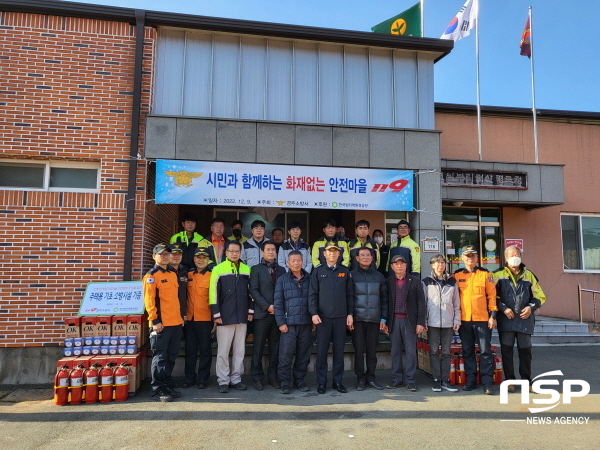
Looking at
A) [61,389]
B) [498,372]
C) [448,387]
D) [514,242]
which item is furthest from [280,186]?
[514,242]

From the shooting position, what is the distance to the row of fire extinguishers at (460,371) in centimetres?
616

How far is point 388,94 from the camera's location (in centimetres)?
834

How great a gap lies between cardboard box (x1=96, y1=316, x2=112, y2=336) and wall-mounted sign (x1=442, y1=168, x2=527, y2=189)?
7807 millimetres

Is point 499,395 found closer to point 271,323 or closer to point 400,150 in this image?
point 271,323

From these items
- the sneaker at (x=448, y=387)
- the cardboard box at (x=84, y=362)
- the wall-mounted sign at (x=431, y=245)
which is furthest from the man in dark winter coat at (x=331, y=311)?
the cardboard box at (x=84, y=362)

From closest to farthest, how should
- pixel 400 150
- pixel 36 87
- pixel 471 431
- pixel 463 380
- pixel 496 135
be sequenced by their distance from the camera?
1. pixel 471 431
2. pixel 463 380
3. pixel 36 87
4. pixel 400 150
5. pixel 496 135

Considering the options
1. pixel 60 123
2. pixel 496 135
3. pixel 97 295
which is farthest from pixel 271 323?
pixel 496 135

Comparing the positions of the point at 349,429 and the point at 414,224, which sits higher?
the point at 414,224

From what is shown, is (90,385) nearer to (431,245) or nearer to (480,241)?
(431,245)

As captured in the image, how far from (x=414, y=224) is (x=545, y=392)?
3.51m

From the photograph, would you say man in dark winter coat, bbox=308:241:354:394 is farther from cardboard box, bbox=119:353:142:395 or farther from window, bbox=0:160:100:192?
window, bbox=0:160:100:192

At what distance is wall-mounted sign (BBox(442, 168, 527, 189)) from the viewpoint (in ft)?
33.1

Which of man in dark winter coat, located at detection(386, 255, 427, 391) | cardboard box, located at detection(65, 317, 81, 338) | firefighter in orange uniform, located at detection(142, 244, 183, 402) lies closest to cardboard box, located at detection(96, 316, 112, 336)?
cardboard box, located at detection(65, 317, 81, 338)

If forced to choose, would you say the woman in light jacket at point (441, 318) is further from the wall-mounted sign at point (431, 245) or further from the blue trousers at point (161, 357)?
the blue trousers at point (161, 357)
